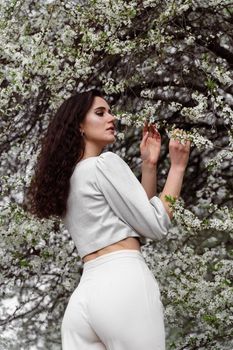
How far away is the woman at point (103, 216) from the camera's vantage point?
8.10 feet

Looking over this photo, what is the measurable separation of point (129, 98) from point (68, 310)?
3.34m

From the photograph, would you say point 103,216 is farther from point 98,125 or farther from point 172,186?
point 98,125

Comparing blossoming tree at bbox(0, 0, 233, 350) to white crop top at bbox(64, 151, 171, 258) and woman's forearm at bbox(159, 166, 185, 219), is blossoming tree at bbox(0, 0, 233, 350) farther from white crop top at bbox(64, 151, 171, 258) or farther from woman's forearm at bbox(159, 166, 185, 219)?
white crop top at bbox(64, 151, 171, 258)

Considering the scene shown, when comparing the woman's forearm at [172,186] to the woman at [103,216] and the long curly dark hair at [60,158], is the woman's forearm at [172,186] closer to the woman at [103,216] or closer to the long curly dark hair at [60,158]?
the woman at [103,216]

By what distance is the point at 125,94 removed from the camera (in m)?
5.38

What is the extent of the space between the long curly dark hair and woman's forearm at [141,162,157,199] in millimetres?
229

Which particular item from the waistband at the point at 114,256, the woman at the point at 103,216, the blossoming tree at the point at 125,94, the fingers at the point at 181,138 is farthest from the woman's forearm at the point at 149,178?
the blossoming tree at the point at 125,94

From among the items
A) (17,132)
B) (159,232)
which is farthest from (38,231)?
(159,232)

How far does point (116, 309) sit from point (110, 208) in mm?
357

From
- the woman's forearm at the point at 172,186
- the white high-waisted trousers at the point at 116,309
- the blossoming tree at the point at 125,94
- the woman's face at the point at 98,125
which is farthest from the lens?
the blossoming tree at the point at 125,94

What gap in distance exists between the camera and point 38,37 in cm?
488

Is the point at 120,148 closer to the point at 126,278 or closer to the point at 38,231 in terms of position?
the point at 38,231

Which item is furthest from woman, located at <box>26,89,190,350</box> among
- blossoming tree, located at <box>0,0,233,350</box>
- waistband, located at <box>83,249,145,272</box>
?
blossoming tree, located at <box>0,0,233,350</box>

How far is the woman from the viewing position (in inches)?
97.2
